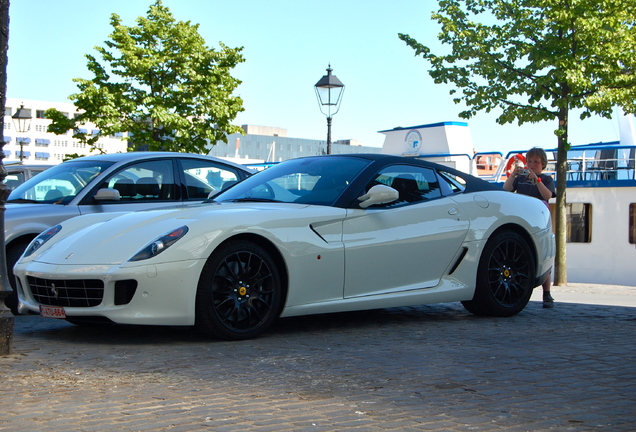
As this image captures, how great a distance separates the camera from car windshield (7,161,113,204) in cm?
819

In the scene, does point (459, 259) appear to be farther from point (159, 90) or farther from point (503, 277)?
point (159, 90)

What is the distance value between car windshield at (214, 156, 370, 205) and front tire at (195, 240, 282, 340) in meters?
0.84

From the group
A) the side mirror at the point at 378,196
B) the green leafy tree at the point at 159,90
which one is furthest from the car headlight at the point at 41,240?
the green leafy tree at the point at 159,90

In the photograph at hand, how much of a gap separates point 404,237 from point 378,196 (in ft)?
1.55

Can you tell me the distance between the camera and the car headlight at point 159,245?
5.75m

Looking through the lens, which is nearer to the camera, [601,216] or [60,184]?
[60,184]

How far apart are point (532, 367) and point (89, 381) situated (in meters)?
2.58

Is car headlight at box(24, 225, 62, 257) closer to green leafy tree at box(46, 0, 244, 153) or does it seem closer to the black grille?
the black grille

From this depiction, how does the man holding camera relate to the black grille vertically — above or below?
above

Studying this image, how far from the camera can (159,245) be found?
19.0ft

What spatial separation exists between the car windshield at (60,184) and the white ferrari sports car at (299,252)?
161 cm

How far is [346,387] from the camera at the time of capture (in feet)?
15.0

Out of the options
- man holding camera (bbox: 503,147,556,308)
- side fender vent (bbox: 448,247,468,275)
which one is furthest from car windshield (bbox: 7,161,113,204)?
man holding camera (bbox: 503,147,556,308)

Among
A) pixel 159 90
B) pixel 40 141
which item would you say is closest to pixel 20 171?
pixel 159 90
